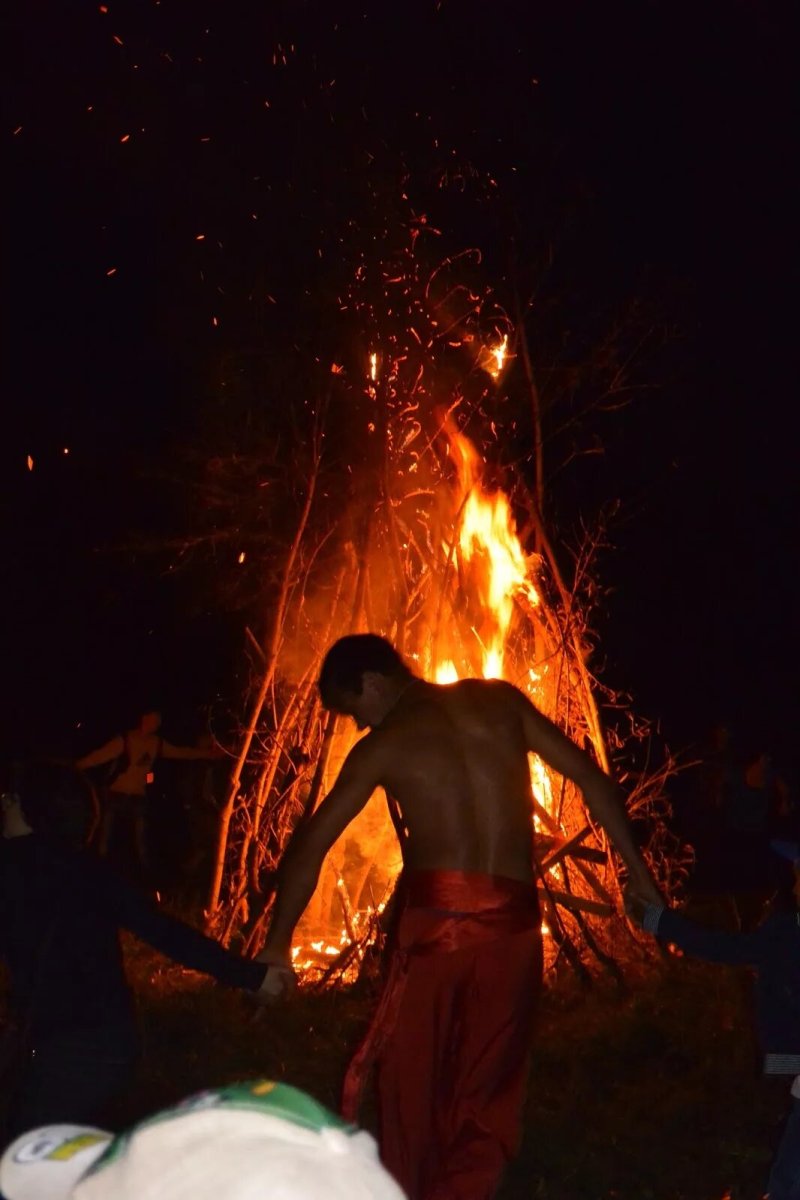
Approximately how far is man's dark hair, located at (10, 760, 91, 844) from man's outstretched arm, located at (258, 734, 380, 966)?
2.55 feet

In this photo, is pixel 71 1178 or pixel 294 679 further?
pixel 294 679

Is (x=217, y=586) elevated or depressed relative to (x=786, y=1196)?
elevated

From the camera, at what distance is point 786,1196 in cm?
407

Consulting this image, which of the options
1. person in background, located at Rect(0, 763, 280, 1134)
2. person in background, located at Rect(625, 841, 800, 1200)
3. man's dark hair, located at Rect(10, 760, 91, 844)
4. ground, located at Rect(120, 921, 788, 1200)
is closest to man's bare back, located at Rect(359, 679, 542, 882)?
person in background, located at Rect(625, 841, 800, 1200)

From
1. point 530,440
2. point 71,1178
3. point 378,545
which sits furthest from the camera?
point 530,440

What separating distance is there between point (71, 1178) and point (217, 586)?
14947 millimetres

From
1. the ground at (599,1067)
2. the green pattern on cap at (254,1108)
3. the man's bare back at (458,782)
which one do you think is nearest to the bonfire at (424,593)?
the ground at (599,1067)

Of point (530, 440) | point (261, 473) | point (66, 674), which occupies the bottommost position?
point (530, 440)

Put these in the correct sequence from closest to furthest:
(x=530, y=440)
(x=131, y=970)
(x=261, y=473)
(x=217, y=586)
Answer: (x=131, y=970), (x=530, y=440), (x=261, y=473), (x=217, y=586)

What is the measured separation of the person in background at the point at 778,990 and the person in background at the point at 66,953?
1.41 meters

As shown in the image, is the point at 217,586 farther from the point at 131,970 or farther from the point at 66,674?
the point at 66,674

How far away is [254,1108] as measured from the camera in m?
1.55

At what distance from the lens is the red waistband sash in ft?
14.1

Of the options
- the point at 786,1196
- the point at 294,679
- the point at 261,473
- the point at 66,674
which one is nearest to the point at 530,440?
the point at 294,679
